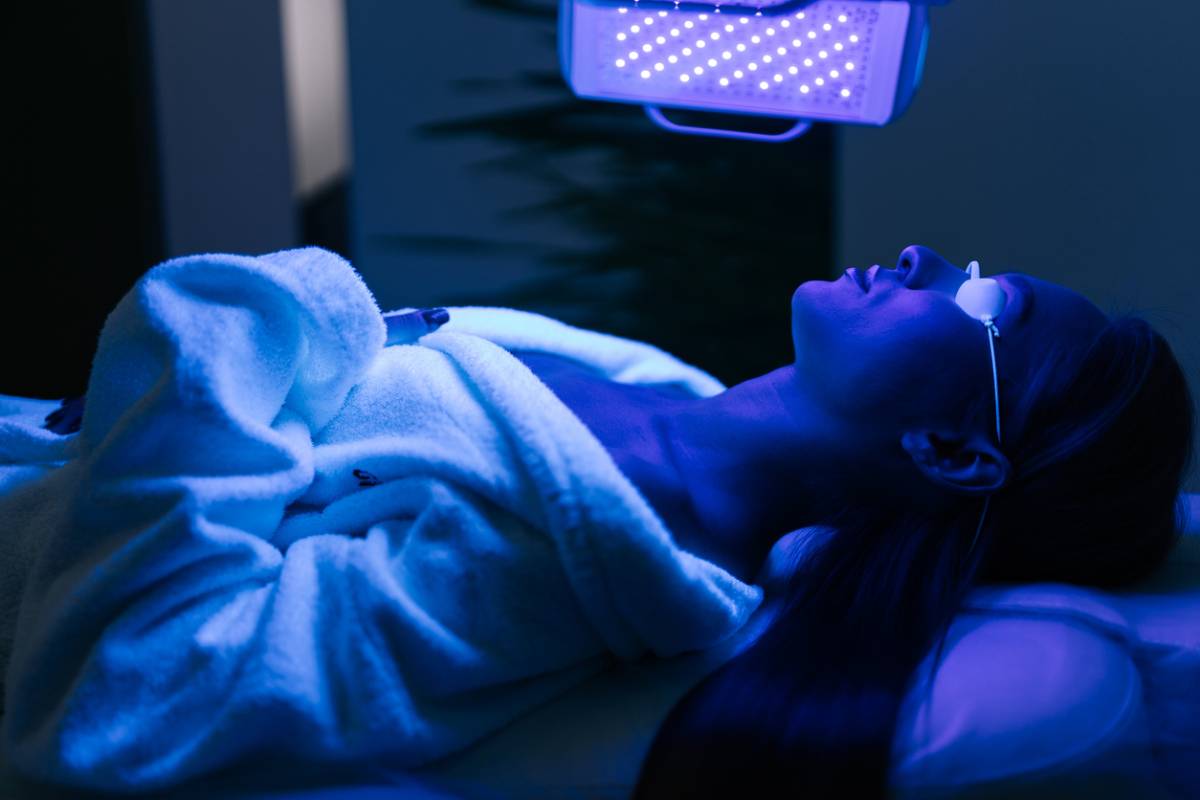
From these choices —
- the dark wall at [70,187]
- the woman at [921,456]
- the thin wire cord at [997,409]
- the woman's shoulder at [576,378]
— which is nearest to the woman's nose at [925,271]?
the woman at [921,456]

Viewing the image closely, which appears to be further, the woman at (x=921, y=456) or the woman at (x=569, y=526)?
the woman at (x=921, y=456)

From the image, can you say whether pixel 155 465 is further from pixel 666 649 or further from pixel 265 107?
pixel 265 107

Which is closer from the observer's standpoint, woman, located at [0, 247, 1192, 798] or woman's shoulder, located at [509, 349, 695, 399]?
woman, located at [0, 247, 1192, 798]

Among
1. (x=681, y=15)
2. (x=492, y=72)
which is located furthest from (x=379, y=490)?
(x=492, y=72)

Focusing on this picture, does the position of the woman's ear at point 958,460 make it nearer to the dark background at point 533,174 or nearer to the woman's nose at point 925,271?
the woman's nose at point 925,271

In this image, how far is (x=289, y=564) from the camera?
2.78 ft

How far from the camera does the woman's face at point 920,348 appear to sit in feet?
3.43

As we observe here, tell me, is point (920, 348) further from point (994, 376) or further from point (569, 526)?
point (569, 526)

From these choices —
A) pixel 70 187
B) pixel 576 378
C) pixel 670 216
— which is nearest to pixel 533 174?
pixel 670 216

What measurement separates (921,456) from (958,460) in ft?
0.12

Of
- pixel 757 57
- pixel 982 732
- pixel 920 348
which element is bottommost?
pixel 982 732

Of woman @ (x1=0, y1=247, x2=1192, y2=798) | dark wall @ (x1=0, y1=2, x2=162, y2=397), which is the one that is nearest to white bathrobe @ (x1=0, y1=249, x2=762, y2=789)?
woman @ (x1=0, y1=247, x2=1192, y2=798)

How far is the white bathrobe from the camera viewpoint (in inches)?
30.1

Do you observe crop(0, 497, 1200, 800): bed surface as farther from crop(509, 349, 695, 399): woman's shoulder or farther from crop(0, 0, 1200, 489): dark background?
crop(0, 0, 1200, 489): dark background
